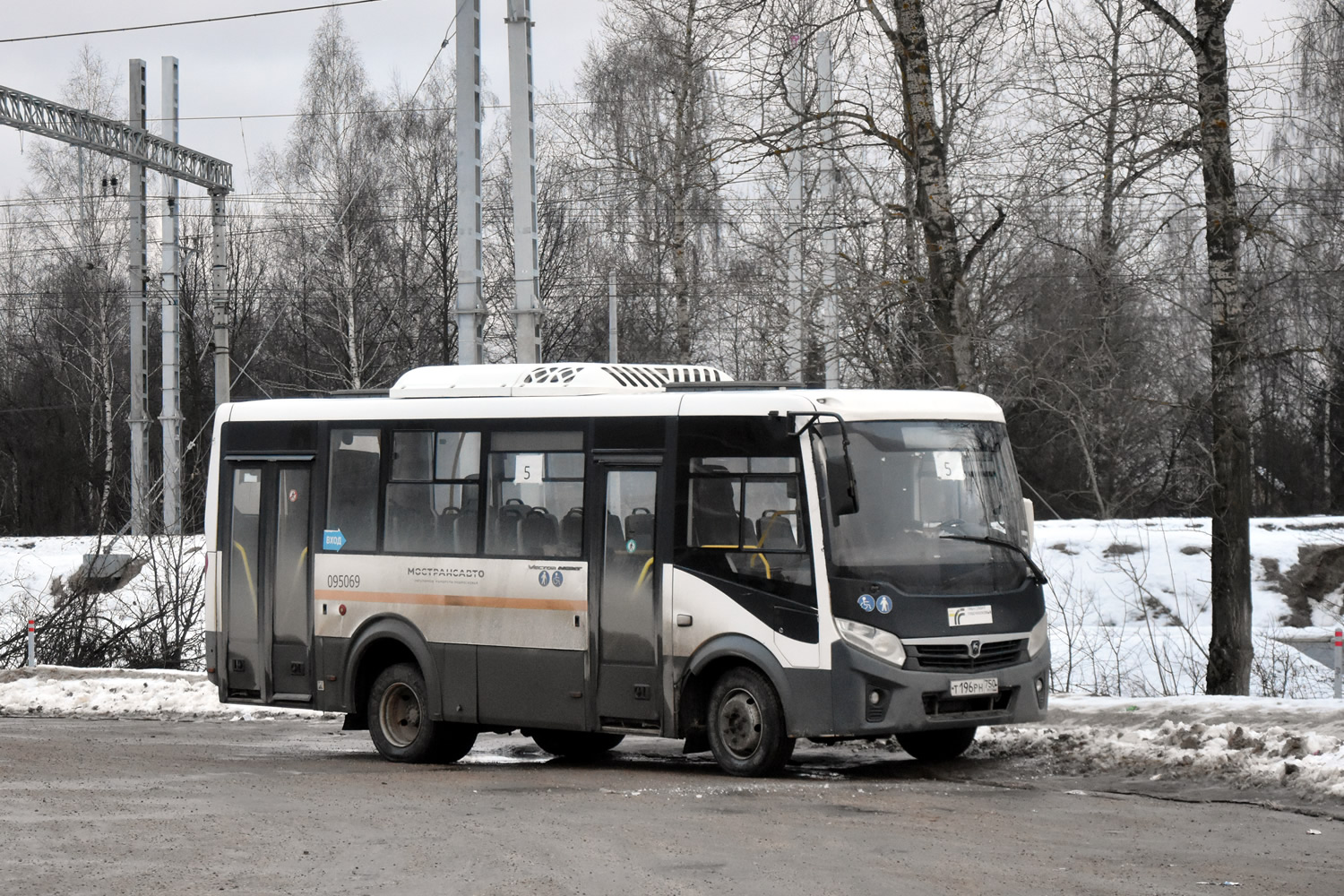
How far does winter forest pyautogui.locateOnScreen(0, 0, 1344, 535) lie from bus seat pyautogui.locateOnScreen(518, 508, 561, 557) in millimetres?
2823

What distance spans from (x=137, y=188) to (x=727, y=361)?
43.2 feet

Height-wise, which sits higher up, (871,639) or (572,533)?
(572,533)

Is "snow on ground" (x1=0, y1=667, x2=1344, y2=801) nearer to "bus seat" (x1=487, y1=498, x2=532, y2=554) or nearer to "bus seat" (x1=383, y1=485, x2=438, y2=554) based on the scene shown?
"bus seat" (x1=487, y1=498, x2=532, y2=554)

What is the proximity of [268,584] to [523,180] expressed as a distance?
224 inches

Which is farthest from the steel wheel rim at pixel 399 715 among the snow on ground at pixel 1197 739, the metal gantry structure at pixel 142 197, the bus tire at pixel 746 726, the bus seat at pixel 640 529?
the metal gantry structure at pixel 142 197

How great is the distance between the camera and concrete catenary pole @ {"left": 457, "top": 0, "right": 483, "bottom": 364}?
59.4 ft

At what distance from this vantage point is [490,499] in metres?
13.1

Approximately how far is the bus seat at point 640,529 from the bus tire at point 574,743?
262 centimetres

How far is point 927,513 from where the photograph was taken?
11594 millimetres

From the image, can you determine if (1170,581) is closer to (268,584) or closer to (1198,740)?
(1198,740)

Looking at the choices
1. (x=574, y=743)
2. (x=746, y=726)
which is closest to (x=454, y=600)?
(x=574, y=743)

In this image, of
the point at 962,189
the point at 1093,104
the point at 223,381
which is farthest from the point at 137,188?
the point at 1093,104

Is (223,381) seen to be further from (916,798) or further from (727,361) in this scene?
(916,798)

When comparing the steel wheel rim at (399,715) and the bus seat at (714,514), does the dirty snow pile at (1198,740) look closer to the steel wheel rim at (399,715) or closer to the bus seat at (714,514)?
the bus seat at (714,514)
